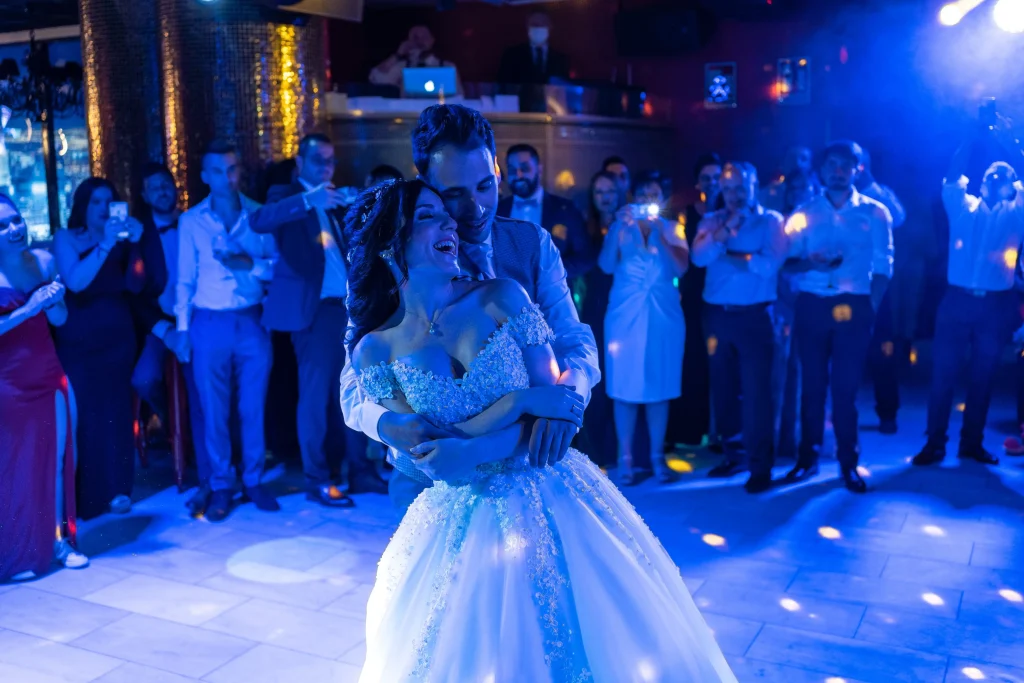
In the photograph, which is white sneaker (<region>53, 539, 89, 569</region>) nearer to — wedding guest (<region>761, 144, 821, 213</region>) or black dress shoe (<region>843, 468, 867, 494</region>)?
black dress shoe (<region>843, 468, 867, 494</region>)

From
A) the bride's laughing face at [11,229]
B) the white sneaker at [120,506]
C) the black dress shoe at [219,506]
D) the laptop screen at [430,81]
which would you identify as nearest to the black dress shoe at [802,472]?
the black dress shoe at [219,506]

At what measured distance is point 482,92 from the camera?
25.1 feet

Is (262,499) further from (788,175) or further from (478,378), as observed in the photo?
(788,175)

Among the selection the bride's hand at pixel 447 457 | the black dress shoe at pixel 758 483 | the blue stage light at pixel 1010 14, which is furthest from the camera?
the blue stage light at pixel 1010 14

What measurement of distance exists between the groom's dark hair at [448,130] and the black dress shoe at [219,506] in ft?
9.72

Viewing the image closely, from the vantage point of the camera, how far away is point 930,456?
16.9ft

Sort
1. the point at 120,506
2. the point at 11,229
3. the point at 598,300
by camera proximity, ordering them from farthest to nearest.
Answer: the point at 598,300 → the point at 120,506 → the point at 11,229

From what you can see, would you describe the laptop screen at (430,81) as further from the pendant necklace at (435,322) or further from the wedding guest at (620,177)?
the pendant necklace at (435,322)

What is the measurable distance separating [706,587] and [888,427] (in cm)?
275

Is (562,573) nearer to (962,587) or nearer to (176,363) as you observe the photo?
(962,587)

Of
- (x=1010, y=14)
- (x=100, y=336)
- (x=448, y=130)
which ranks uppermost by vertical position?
(x=1010, y=14)

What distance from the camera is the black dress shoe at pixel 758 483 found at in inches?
187

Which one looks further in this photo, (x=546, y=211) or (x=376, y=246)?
(x=546, y=211)

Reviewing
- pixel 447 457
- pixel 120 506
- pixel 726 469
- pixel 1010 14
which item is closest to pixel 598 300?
pixel 726 469
